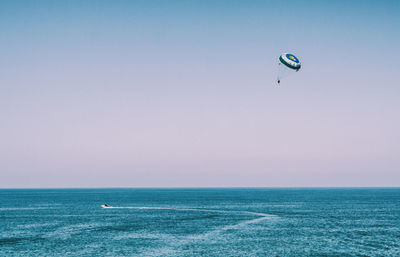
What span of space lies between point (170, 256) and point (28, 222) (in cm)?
5017

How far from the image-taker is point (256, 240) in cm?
6156

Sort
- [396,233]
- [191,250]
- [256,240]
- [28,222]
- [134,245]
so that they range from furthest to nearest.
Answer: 1. [28,222]
2. [396,233]
3. [256,240]
4. [134,245]
5. [191,250]

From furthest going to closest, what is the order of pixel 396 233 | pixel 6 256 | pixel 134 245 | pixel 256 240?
pixel 396 233 < pixel 256 240 < pixel 134 245 < pixel 6 256

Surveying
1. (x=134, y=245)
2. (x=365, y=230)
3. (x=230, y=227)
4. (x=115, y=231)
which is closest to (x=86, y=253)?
(x=134, y=245)

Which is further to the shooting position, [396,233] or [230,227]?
[230,227]

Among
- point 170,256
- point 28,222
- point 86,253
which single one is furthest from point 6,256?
point 28,222

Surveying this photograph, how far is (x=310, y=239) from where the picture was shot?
62312 millimetres

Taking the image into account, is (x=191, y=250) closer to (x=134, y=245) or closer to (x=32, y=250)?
(x=134, y=245)

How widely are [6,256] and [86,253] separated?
9.68 m

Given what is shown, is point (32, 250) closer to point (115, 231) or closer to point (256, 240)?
point (115, 231)

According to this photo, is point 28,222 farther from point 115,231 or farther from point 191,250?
point 191,250

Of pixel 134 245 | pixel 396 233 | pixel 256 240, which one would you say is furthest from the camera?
pixel 396 233

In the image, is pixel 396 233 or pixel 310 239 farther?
pixel 396 233

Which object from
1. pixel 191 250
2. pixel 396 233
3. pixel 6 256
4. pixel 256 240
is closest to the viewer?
pixel 6 256
